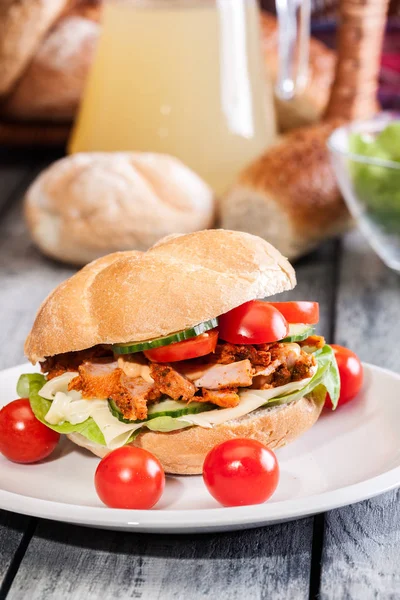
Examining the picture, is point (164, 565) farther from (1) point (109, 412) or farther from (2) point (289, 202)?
(2) point (289, 202)

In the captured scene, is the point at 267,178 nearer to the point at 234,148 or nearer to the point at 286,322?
the point at 234,148

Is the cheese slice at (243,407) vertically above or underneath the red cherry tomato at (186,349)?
underneath

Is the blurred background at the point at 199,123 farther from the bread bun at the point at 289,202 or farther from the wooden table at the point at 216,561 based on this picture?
the wooden table at the point at 216,561

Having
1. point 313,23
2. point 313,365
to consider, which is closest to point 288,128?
point 313,23

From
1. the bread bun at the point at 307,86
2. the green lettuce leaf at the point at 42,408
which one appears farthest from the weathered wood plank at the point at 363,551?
the bread bun at the point at 307,86

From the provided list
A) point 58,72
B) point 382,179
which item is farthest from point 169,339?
point 58,72
